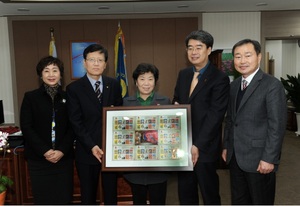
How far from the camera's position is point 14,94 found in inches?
259

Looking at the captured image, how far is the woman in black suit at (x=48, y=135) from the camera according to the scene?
2.13m

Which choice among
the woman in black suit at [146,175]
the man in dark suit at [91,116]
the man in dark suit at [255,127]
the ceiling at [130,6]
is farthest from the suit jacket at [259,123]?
the ceiling at [130,6]

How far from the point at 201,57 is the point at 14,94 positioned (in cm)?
560

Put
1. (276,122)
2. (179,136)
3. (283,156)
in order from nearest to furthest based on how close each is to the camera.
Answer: (276,122) → (179,136) → (283,156)

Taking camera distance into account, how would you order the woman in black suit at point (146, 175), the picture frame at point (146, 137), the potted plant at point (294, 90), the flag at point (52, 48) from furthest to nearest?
the potted plant at point (294, 90), the flag at point (52, 48), the woman in black suit at point (146, 175), the picture frame at point (146, 137)

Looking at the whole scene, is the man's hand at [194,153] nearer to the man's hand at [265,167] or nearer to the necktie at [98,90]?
the man's hand at [265,167]

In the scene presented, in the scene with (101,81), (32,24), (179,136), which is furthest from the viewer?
(32,24)

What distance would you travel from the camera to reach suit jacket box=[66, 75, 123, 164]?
2102 millimetres

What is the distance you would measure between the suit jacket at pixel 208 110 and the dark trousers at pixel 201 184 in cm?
7

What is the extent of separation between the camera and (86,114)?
213 cm

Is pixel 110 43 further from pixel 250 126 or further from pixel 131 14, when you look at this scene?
pixel 250 126

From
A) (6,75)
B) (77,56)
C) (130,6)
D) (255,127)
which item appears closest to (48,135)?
(255,127)

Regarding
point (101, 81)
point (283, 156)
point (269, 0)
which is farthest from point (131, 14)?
point (101, 81)

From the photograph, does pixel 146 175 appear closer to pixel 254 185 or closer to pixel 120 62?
pixel 254 185
